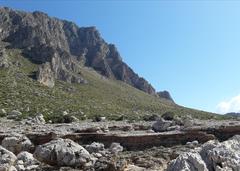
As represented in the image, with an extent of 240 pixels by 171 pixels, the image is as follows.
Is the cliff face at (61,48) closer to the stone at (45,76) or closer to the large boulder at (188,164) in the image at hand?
the stone at (45,76)

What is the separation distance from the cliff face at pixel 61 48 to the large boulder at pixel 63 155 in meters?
78.8

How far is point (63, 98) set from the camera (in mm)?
91250

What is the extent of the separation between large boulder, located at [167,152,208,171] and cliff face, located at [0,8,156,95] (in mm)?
84382

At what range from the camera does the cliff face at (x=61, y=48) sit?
114875 mm

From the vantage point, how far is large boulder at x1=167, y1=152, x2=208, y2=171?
615 inches

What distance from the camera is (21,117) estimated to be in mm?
55750

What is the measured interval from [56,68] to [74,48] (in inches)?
2536

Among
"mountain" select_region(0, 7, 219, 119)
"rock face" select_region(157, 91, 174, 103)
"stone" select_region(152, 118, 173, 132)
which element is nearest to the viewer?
"stone" select_region(152, 118, 173, 132)

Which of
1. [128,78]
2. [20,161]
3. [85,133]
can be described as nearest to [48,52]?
[128,78]

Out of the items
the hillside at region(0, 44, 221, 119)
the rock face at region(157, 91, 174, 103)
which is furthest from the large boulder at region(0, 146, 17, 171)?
the rock face at region(157, 91, 174, 103)

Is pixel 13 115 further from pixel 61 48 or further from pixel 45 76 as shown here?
pixel 61 48

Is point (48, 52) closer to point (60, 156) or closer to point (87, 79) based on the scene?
point (87, 79)

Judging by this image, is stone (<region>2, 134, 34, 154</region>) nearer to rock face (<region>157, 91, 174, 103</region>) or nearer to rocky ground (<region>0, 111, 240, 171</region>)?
rocky ground (<region>0, 111, 240, 171</region>)

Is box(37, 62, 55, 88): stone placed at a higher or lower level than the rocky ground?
higher
